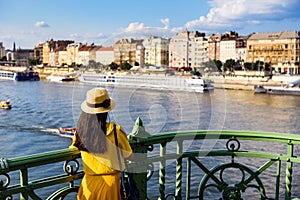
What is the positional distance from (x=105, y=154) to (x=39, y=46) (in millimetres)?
90799

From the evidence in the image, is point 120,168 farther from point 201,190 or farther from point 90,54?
point 90,54

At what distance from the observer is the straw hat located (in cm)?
137

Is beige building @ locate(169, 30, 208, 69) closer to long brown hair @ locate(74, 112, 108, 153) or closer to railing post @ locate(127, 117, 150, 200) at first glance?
railing post @ locate(127, 117, 150, 200)

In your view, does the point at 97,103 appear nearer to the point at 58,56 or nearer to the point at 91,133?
the point at 91,133

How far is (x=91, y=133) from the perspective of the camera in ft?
4.46

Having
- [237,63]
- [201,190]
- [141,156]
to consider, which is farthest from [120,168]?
[237,63]

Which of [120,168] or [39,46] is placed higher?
[39,46]

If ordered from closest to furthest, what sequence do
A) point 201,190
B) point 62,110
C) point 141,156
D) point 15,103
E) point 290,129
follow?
point 141,156, point 201,190, point 290,129, point 62,110, point 15,103

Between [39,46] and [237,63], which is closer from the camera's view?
[237,63]

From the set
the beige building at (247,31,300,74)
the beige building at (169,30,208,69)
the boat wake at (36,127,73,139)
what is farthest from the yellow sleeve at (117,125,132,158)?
the beige building at (247,31,300,74)

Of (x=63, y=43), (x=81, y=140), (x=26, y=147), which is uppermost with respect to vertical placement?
(x=63, y=43)

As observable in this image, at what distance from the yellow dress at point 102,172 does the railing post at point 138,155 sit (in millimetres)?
218

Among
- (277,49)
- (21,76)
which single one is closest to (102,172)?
(21,76)

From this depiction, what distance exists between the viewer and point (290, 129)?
13.6 m
